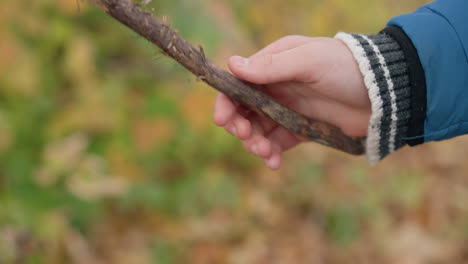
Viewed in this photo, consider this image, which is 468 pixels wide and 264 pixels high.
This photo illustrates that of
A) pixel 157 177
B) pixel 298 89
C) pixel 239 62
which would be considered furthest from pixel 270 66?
pixel 157 177

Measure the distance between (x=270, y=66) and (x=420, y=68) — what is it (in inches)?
14.1

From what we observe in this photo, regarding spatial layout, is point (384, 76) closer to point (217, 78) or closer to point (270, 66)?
point (270, 66)

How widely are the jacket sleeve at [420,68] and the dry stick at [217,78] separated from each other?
14 cm

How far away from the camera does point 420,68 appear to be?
1031 mm

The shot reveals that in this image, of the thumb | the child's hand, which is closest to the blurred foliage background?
the child's hand

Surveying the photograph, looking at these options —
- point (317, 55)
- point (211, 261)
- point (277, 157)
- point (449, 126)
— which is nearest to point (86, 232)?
point (211, 261)

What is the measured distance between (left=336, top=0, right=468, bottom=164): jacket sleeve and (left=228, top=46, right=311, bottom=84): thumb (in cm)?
13

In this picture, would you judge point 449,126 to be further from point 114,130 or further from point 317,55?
point 114,130

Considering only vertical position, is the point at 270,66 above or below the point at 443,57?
above

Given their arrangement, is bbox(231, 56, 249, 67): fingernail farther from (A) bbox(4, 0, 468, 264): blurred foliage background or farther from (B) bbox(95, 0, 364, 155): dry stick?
(A) bbox(4, 0, 468, 264): blurred foliage background

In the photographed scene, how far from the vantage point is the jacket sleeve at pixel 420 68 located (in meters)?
1.03

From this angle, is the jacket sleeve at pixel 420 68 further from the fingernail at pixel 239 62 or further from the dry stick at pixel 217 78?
the fingernail at pixel 239 62

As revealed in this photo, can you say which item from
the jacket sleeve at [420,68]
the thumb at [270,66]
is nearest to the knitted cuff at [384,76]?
the jacket sleeve at [420,68]

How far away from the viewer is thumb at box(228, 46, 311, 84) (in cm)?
102
